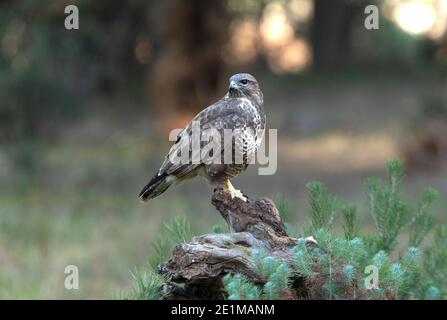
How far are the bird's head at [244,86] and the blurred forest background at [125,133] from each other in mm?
3439

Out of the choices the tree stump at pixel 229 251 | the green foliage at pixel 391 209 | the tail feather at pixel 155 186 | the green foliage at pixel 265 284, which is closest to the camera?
the green foliage at pixel 265 284

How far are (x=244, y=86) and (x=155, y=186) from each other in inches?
20.3

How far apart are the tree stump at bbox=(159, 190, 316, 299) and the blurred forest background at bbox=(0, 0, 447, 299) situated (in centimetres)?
333

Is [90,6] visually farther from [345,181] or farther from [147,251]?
[147,251]

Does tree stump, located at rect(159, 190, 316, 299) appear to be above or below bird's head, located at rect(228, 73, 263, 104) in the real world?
below

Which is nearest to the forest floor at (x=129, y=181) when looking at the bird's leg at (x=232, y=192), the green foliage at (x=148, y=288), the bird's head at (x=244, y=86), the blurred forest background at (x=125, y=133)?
the blurred forest background at (x=125, y=133)

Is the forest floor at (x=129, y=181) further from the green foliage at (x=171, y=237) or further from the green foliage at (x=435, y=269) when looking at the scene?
the green foliage at (x=435, y=269)

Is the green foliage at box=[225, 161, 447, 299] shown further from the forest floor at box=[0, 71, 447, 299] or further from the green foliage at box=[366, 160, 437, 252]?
the forest floor at box=[0, 71, 447, 299]

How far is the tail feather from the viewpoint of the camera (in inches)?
111

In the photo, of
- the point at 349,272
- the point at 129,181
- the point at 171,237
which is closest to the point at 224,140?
the point at 171,237

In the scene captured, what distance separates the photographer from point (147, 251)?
7.70m

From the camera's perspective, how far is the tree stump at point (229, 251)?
2.61 meters

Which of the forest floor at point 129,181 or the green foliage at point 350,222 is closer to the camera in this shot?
the green foliage at point 350,222

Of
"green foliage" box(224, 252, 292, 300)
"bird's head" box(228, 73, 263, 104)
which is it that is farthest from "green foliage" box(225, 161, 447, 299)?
"bird's head" box(228, 73, 263, 104)
